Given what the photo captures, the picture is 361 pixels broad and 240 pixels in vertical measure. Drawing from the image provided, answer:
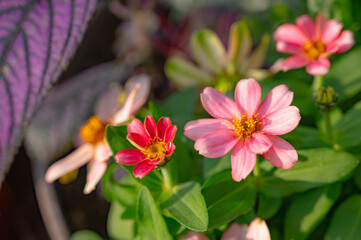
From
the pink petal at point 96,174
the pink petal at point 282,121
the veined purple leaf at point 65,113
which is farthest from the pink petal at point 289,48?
the veined purple leaf at point 65,113

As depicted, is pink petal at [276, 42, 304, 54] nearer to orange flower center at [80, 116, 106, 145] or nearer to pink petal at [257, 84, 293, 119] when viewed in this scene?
pink petal at [257, 84, 293, 119]

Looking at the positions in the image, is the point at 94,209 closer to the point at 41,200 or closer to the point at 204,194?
the point at 41,200

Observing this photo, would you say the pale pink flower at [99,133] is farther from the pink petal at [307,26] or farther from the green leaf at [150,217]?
the pink petal at [307,26]

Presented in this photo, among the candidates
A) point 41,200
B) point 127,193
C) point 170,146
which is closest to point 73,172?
point 127,193

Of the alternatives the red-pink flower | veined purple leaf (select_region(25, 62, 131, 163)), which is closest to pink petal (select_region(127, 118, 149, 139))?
the red-pink flower

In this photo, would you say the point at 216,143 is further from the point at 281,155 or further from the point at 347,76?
the point at 347,76
